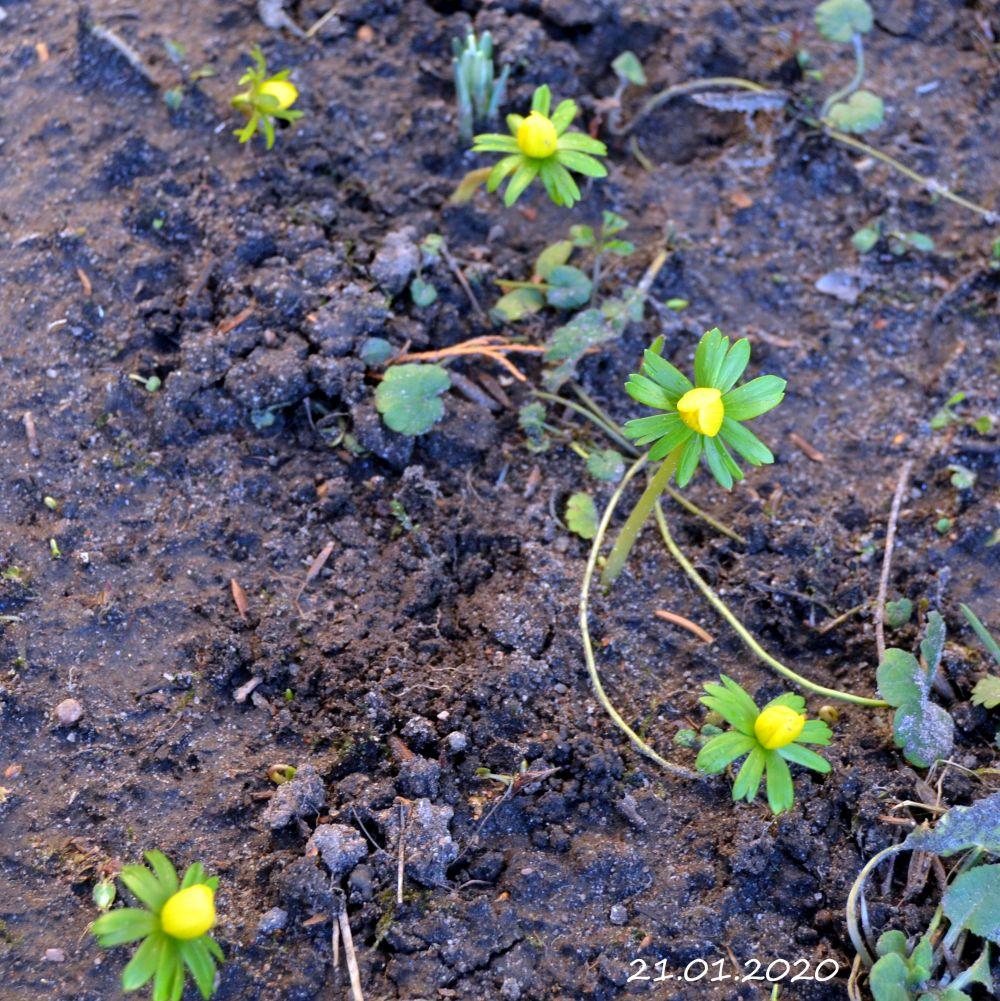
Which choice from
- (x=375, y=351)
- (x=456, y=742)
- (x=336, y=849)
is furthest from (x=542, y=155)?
(x=336, y=849)

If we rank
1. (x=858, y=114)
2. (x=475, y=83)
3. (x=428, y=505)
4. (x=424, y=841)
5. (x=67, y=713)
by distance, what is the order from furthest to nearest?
(x=858, y=114)
(x=475, y=83)
(x=428, y=505)
(x=67, y=713)
(x=424, y=841)

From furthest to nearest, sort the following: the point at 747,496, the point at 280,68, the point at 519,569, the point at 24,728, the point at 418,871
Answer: the point at 280,68 < the point at 747,496 < the point at 519,569 < the point at 24,728 < the point at 418,871

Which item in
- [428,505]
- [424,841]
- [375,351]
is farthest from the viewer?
[375,351]

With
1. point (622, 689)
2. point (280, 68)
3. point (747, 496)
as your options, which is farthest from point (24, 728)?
point (280, 68)

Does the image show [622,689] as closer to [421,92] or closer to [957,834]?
[957,834]

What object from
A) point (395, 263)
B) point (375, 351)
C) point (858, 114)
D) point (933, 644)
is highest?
point (395, 263)

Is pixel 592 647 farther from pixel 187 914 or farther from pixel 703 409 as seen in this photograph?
pixel 187 914
